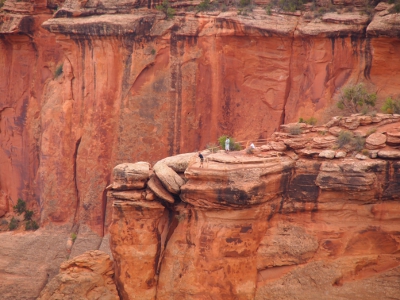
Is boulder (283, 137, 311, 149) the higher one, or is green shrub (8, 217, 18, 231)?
boulder (283, 137, 311, 149)

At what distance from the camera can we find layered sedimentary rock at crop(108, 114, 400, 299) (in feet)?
93.5

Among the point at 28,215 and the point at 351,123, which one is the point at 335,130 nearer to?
the point at 351,123

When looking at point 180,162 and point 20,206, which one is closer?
point 180,162

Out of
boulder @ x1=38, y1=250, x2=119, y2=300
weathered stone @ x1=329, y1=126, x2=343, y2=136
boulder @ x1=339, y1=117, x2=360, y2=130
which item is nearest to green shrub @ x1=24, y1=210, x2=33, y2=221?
boulder @ x1=38, y1=250, x2=119, y2=300

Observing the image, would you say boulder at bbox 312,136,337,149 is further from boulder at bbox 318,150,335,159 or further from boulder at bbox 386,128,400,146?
boulder at bbox 386,128,400,146

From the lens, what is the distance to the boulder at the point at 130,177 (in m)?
29.9

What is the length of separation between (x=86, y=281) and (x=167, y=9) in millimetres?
12403

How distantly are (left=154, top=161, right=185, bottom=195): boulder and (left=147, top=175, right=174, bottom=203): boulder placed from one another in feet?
0.55

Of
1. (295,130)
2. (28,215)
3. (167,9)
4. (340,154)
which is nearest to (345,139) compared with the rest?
(340,154)

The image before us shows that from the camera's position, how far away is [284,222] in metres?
29.4

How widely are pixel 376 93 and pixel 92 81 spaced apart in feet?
39.3

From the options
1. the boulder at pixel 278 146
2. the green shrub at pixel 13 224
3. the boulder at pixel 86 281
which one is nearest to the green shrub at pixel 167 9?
the boulder at pixel 278 146

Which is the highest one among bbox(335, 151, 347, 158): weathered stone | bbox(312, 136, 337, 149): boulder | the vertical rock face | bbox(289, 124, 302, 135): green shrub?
bbox(289, 124, 302, 135): green shrub

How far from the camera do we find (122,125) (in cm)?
3878
